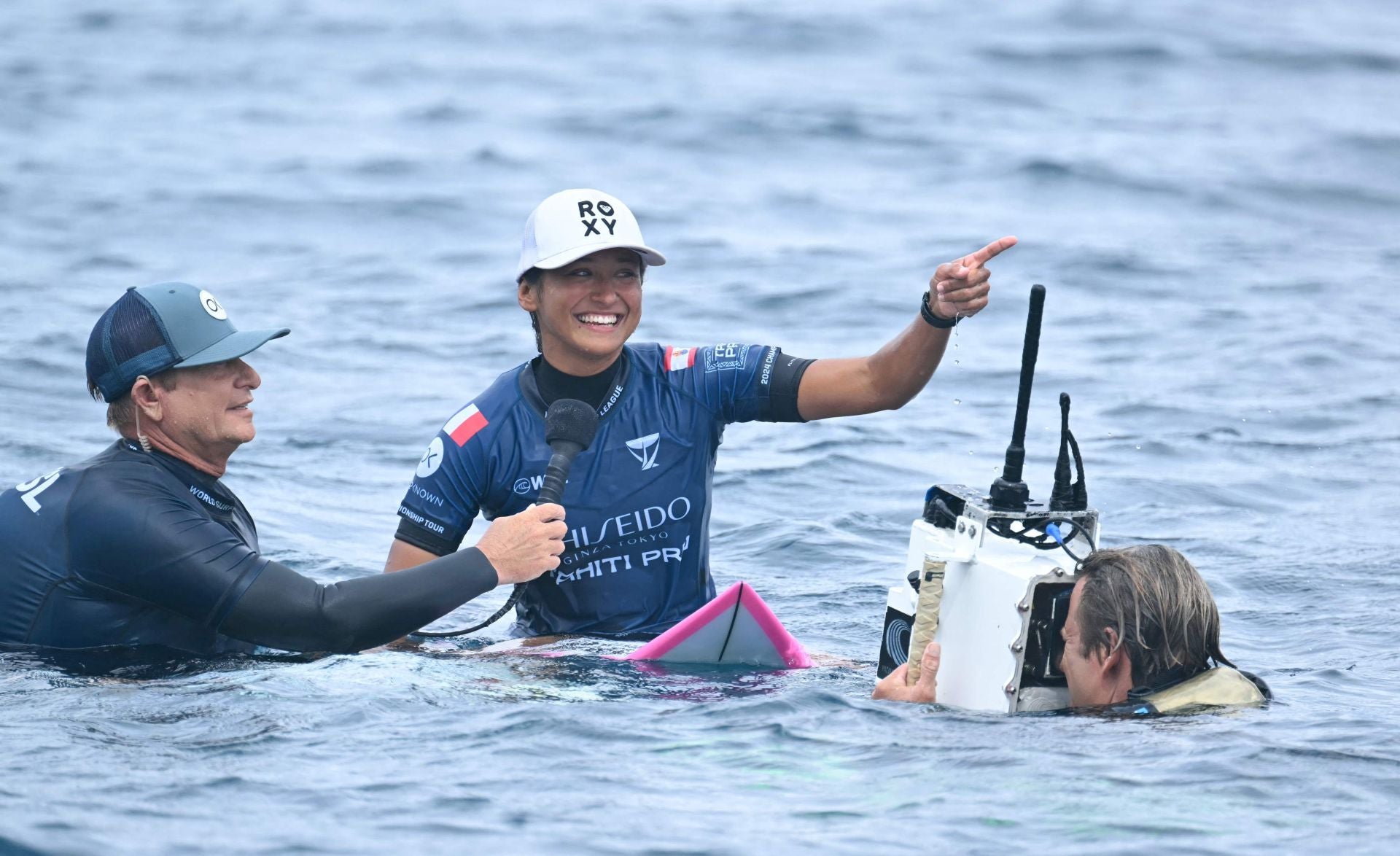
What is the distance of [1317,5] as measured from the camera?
95.0 ft

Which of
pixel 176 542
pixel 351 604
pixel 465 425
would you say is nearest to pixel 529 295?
pixel 465 425

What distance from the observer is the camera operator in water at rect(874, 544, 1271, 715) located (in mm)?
5238

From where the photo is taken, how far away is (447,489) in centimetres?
624

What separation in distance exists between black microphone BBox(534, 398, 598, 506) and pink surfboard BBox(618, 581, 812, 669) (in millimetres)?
726

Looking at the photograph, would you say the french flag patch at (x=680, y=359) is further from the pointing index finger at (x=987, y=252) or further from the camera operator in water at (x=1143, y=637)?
the camera operator in water at (x=1143, y=637)

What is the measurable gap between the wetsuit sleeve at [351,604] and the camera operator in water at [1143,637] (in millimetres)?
1892

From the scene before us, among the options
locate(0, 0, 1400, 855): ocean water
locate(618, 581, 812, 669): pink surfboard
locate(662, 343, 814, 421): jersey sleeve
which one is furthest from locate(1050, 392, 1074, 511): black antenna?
locate(662, 343, 814, 421): jersey sleeve

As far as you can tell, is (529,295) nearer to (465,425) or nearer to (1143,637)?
(465,425)

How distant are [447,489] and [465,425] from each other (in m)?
0.25

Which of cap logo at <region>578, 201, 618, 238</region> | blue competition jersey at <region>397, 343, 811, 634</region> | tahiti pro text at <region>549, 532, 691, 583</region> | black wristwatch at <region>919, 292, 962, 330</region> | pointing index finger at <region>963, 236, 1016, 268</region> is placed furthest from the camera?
tahiti pro text at <region>549, 532, 691, 583</region>

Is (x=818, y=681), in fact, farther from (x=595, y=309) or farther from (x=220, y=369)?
(x=220, y=369)

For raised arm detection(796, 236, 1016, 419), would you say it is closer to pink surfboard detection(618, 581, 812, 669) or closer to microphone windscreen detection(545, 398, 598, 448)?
pink surfboard detection(618, 581, 812, 669)

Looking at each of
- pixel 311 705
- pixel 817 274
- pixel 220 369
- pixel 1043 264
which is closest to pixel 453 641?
pixel 311 705

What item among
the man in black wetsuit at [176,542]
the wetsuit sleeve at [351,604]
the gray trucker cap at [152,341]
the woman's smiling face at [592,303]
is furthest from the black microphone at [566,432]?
the gray trucker cap at [152,341]
